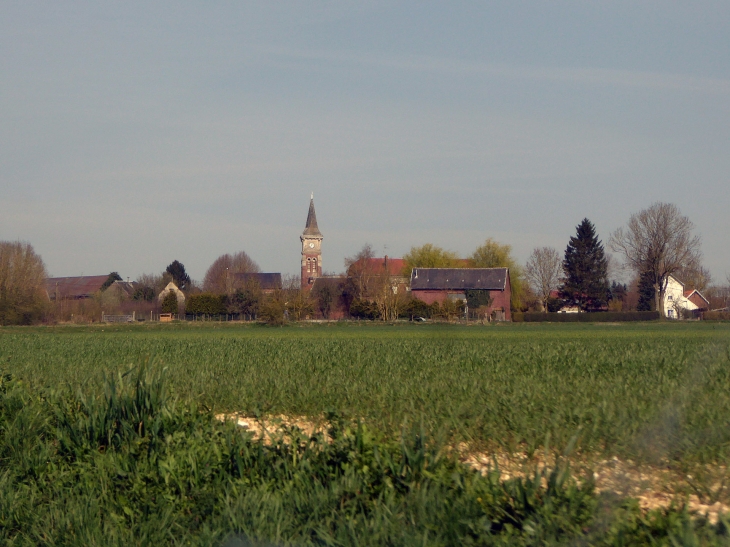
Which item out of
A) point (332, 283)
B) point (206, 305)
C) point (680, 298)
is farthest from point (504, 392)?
point (680, 298)

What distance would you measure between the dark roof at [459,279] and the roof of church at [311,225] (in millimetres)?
49503

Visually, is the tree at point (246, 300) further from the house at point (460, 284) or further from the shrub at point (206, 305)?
the house at point (460, 284)

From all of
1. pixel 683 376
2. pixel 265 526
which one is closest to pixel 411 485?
pixel 265 526

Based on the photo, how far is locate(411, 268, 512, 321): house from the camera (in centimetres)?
8850

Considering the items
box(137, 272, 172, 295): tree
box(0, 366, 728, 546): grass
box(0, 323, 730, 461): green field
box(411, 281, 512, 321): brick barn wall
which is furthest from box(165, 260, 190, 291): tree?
box(0, 366, 728, 546): grass

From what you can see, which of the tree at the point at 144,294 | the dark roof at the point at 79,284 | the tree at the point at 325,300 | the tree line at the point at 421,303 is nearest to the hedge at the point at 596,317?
the tree line at the point at 421,303

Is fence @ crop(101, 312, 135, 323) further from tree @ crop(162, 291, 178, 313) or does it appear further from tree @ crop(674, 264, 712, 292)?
tree @ crop(674, 264, 712, 292)

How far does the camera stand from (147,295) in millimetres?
108438

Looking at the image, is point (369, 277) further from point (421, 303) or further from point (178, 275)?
point (178, 275)

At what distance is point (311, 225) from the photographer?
5551 inches

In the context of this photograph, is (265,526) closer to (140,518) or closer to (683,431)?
(140,518)

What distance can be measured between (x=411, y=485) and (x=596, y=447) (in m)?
1.74

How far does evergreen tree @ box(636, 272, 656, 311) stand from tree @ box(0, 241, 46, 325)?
62.5 metres

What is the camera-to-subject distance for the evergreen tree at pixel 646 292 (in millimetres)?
72500
